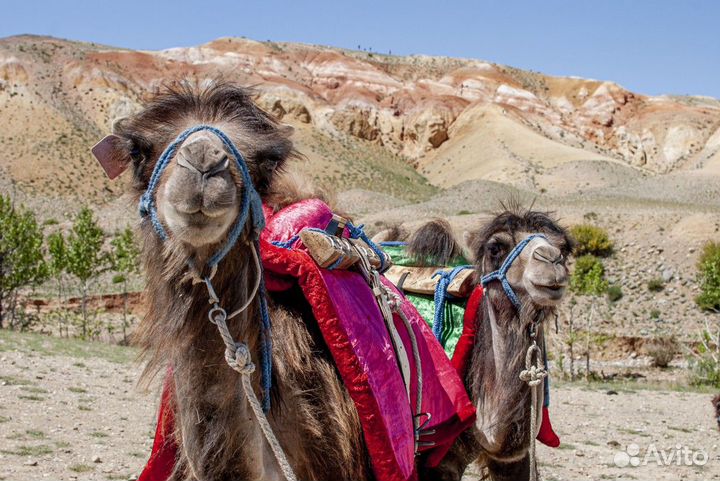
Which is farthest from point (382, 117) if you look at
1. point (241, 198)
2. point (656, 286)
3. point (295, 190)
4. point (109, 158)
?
point (241, 198)

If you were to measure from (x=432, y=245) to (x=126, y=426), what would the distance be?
587 cm

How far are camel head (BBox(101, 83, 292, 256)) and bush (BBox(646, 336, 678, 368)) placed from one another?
23.3 m

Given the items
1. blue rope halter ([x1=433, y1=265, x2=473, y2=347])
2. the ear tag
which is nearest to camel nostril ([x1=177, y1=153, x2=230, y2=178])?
the ear tag

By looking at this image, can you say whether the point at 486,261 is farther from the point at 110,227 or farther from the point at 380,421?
the point at 110,227

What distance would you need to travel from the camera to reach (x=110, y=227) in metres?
48.8

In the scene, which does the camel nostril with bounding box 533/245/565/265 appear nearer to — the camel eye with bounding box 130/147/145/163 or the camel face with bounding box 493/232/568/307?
the camel face with bounding box 493/232/568/307

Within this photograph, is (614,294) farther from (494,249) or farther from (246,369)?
(246,369)

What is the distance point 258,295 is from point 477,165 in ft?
241

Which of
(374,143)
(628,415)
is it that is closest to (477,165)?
(374,143)

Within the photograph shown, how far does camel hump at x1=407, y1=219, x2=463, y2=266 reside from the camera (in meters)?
5.13

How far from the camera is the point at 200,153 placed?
2303 mm

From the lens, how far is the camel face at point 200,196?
2.23m

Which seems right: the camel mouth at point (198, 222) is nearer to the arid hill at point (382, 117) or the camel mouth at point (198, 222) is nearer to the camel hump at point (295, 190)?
the camel hump at point (295, 190)

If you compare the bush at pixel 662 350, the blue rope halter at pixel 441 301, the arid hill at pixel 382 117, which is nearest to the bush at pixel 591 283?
the bush at pixel 662 350
